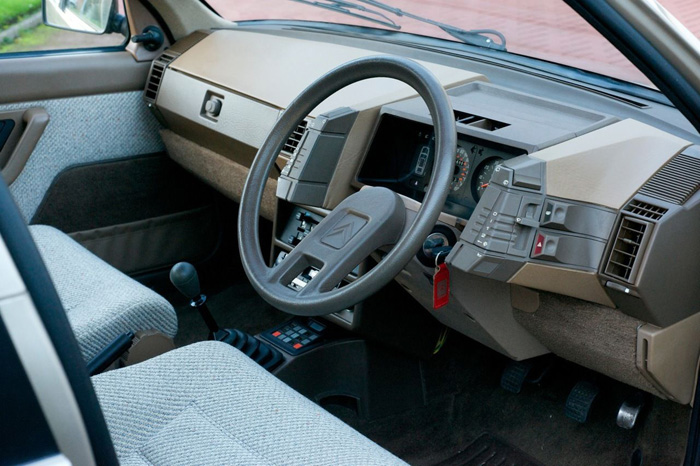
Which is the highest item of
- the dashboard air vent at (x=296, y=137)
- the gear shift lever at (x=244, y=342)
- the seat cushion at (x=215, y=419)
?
the dashboard air vent at (x=296, y=137)

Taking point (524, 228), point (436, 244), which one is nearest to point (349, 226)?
point (436, 244)

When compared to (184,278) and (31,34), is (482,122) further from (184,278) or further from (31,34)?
(31,34)

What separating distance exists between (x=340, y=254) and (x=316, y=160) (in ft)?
1.10

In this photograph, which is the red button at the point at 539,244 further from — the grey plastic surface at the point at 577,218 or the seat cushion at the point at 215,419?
the seat cushion at the point at 215,419

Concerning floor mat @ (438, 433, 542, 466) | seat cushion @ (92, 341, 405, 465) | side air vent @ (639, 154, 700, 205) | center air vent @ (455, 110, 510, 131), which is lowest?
floor mat @ (438, 433, 542, 466)

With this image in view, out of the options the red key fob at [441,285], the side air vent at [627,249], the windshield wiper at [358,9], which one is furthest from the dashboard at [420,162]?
the windshield wiper at [358,9]

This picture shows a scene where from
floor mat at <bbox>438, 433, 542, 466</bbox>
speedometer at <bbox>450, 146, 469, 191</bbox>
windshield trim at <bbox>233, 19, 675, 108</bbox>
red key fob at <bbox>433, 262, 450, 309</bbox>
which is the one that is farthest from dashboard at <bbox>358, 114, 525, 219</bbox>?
floor mat at <bbox>438, 433, 542, 466</bbox>

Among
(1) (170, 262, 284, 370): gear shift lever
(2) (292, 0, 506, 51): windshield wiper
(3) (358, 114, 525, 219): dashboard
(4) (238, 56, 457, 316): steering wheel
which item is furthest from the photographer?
(2) (292, 0, 506, 51): windshield wiper

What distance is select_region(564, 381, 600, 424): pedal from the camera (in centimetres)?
196

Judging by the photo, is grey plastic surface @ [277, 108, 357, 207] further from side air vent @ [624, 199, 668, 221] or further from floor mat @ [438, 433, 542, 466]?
floor mat @ [438, 433, 542, 466]

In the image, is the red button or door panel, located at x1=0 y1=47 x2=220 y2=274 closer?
the red button

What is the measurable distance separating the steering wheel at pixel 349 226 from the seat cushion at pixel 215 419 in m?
0.16

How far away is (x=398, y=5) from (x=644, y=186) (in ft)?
3.65

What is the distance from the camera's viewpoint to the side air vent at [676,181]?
1.36 meters
